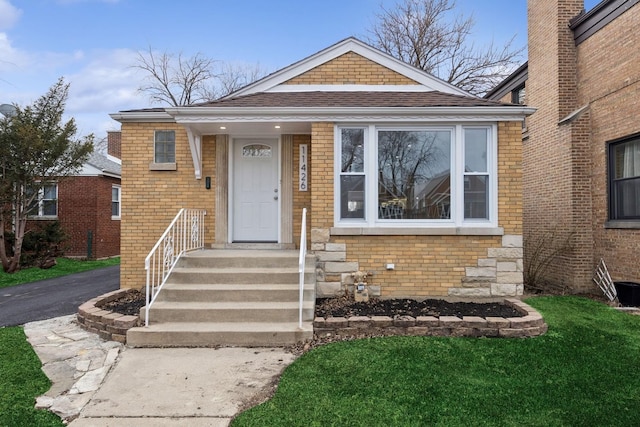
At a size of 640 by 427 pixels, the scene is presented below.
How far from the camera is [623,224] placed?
24.8 ft

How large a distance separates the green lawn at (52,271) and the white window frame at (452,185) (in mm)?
9715

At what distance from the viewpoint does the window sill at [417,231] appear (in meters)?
6.33

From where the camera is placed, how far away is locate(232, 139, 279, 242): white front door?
7.50 metres

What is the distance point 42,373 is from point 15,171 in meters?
10.7

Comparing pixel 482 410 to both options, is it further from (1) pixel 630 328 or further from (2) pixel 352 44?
(2) pixel 352 44

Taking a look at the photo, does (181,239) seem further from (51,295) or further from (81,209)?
(81,209)

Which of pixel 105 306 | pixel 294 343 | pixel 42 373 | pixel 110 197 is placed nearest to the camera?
pixel 42 373

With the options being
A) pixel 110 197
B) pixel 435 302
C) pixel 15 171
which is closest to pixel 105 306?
pixel 435 302

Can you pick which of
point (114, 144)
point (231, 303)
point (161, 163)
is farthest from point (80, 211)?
point (231, 303)

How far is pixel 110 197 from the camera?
667 inches

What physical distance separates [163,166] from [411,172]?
4331 mm

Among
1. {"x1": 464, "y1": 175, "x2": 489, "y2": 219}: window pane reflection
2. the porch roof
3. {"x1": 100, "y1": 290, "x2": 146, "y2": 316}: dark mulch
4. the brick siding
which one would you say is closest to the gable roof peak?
the brick siding

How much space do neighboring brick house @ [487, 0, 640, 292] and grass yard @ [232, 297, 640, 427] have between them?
350 cm

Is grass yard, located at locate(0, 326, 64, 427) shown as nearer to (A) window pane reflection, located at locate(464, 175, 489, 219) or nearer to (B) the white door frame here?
(B) the white door frame
